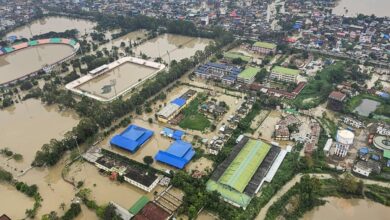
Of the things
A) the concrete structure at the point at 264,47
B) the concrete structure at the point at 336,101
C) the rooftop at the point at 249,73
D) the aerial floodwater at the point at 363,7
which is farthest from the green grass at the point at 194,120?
the aerial floodwater at the point at 363,7

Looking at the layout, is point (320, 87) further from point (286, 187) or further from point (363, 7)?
point (363, 7)

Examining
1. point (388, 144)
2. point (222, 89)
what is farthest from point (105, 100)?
point (388, 144)

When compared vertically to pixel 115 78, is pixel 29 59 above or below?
above

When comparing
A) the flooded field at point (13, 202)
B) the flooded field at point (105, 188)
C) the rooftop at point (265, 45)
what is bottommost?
the flooded field at point (13, 202)

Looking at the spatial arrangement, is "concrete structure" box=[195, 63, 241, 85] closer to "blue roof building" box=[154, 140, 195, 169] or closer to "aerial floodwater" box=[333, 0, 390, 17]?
"blue roof building" box=[154, 140, 195, 169]

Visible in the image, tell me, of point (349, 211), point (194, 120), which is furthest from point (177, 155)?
point (349, 211)

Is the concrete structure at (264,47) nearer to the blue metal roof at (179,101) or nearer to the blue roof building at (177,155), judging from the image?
the blue metal roof at (179,101)

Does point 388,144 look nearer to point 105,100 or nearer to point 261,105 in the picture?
point 261,105
